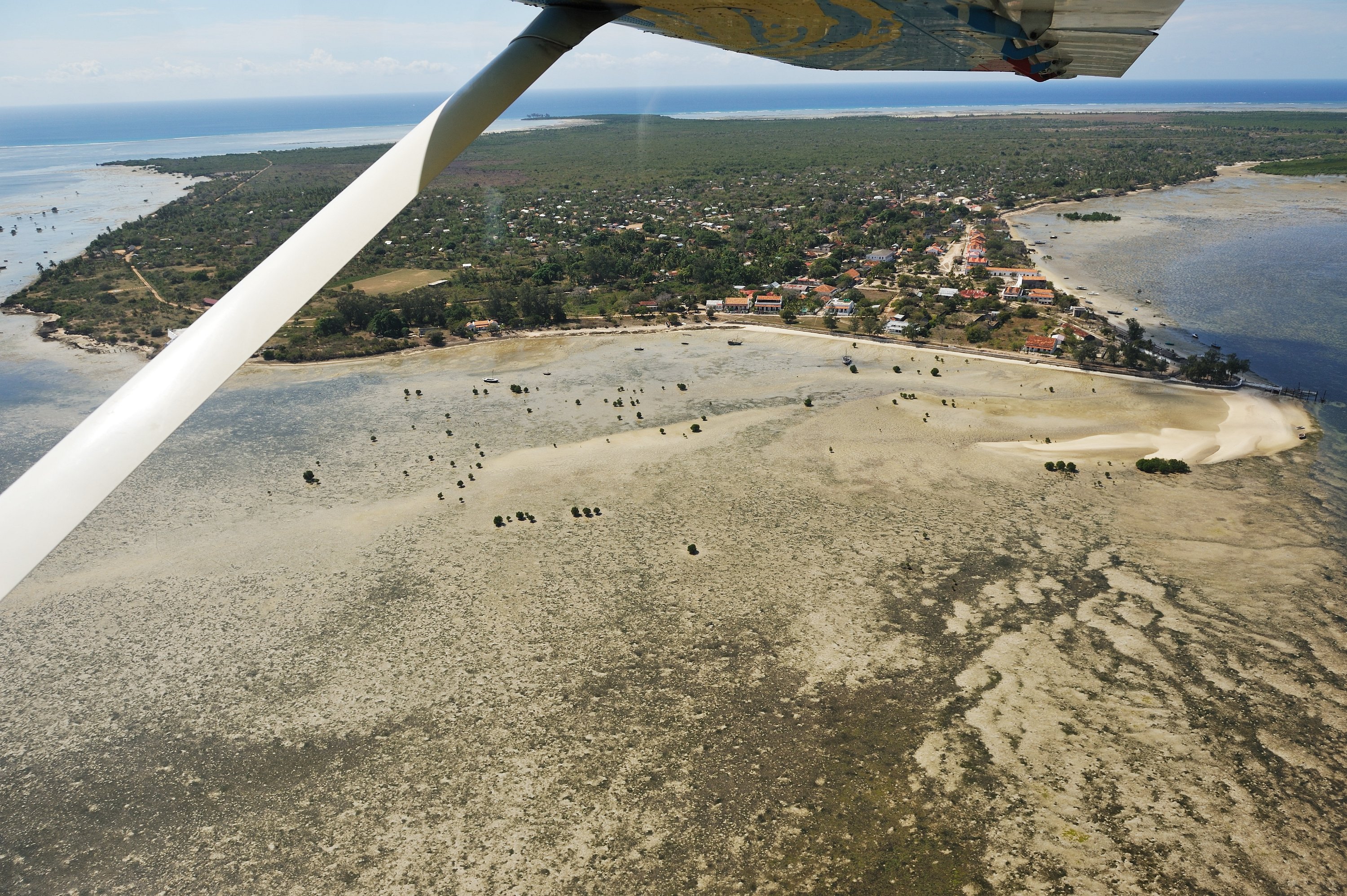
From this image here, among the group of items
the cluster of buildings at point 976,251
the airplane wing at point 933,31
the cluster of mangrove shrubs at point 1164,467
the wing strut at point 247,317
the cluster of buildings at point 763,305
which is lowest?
the cluster of mangrove shrubs at point 1164,467

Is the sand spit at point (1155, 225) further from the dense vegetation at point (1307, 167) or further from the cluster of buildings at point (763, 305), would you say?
the cluster of buildings at point (763, 305)

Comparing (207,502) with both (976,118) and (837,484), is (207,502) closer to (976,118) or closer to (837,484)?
(837,484)

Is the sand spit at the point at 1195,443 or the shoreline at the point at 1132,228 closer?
the sand spit at the point at 1195,443

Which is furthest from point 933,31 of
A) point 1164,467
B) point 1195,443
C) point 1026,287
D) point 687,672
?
point 1026,287

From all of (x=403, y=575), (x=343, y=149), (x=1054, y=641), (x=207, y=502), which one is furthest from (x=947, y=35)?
(x=343, y=149)

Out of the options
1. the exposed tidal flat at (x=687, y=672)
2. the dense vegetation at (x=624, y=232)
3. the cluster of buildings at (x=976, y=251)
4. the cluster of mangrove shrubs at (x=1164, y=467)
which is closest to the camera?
the exposed tidal flat at (x=687, y=672)

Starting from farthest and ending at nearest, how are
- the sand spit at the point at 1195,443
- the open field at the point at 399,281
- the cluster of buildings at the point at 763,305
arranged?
the open field at the point at 399,281
the cluster of buildings at the point at 763,305
the sand spit at the point at 1195,443

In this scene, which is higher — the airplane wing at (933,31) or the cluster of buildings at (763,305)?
the airplane wing at (933,31)

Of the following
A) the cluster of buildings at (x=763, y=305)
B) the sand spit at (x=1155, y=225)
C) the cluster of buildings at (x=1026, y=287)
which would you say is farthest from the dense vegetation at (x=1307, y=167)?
the cluster of buildings at (x=763, y=305)

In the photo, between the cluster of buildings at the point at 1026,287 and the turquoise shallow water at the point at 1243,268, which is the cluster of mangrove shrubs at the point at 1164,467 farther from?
the cluster of buildings at the point at 1026,287
